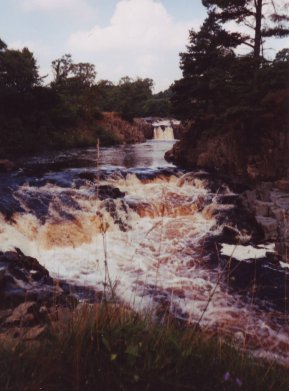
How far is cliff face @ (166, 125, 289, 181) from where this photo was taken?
14.3 meters

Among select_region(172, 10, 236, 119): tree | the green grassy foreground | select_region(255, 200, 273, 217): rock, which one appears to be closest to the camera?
the green grassy foreground

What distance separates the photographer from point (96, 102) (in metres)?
37.3

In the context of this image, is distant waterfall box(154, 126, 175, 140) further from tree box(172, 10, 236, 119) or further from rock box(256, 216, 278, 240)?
rock box(256, 216, 278, 240)

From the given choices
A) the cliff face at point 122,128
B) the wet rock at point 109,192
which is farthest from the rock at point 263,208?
the cliff face at point 122,128

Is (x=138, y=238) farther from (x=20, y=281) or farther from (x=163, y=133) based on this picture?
(x=163, y=133)

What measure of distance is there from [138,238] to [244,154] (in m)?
7.68

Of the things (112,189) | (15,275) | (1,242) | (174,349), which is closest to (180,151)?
(112,189)

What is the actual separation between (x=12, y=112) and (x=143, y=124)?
56.7 feet

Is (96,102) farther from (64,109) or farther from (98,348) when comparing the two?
(98,348)

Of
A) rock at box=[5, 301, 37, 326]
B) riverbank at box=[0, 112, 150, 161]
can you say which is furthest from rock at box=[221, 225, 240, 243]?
riverbank at box=[0, 112, 150, 161]

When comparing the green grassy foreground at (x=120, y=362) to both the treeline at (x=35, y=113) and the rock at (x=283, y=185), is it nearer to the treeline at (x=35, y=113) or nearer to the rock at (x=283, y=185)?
the rock at (x=283, y=185)

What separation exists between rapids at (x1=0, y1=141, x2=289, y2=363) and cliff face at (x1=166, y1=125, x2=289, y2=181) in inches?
54.5

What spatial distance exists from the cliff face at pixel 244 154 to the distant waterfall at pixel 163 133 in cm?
2305

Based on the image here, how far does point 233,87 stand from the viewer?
13992mm
